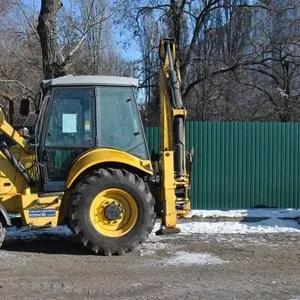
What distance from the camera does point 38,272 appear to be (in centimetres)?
684

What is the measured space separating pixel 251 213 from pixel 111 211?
4.39 meters

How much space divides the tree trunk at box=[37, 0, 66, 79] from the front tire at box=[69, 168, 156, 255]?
635 cm

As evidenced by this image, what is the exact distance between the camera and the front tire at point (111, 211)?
7.69m

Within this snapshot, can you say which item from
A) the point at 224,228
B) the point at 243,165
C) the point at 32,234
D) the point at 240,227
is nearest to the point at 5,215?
the point at 32,234

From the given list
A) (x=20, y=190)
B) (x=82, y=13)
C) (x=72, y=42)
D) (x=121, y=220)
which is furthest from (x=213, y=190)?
(x=82, y=13)

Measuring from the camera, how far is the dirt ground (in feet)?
19.6

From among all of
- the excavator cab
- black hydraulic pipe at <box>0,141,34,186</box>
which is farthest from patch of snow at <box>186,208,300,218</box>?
black hydraulic pipe at <box>0,141,34,186</box>

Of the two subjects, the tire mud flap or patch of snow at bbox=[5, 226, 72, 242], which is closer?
the tire mud flap

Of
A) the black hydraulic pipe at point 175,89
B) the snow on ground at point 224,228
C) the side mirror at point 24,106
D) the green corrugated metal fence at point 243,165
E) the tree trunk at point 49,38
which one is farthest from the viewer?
the tree trunk at point 49,38

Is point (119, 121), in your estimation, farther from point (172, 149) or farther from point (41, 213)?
point (41, 213)

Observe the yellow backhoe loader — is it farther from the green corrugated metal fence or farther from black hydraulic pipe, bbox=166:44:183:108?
the green corrugated metal fence

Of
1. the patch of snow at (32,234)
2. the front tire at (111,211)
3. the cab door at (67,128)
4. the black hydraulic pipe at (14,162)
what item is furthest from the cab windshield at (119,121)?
the patch of snow at (32,234)

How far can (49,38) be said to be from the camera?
44.0ft

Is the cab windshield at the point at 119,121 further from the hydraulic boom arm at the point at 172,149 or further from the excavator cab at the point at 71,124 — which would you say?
the hydraulic boom arm at the point at 172,149
